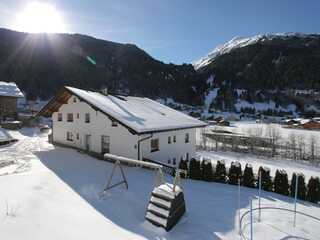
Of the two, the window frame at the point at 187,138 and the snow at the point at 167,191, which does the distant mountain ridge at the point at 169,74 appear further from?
the snow at the point at 167,191

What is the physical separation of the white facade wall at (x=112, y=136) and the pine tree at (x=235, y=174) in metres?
5.81

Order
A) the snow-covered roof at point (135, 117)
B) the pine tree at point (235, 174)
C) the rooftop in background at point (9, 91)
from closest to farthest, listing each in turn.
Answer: the pine tree at point (235, 174) → the snow-covered roof at point (135, 117) → the rooftop in background at point (9, 91)

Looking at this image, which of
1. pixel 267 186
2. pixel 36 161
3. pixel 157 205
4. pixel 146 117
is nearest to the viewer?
pixel 157 205

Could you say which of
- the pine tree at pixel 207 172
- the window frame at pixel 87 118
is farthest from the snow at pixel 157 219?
the window frame at pixel 87 118

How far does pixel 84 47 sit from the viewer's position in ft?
411

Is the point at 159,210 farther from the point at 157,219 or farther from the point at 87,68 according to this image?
the point at 87,68

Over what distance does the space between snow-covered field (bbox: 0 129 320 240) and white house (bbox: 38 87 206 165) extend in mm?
2898

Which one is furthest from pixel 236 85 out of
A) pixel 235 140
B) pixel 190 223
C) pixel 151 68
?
pixel 190 223

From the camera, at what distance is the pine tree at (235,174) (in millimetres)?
13039

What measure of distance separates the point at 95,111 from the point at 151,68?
116m

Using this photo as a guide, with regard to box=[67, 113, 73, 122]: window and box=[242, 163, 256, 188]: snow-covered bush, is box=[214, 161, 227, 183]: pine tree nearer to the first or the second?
box=[242, 163, 256, 188]: snow-covered bush

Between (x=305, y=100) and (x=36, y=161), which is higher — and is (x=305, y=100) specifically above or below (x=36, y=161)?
above

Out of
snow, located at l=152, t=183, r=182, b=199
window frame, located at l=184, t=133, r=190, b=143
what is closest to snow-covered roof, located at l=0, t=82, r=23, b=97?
window frame, located at l=184, t=133, r=190, b=143

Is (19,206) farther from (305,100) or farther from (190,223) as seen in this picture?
(305,100)
